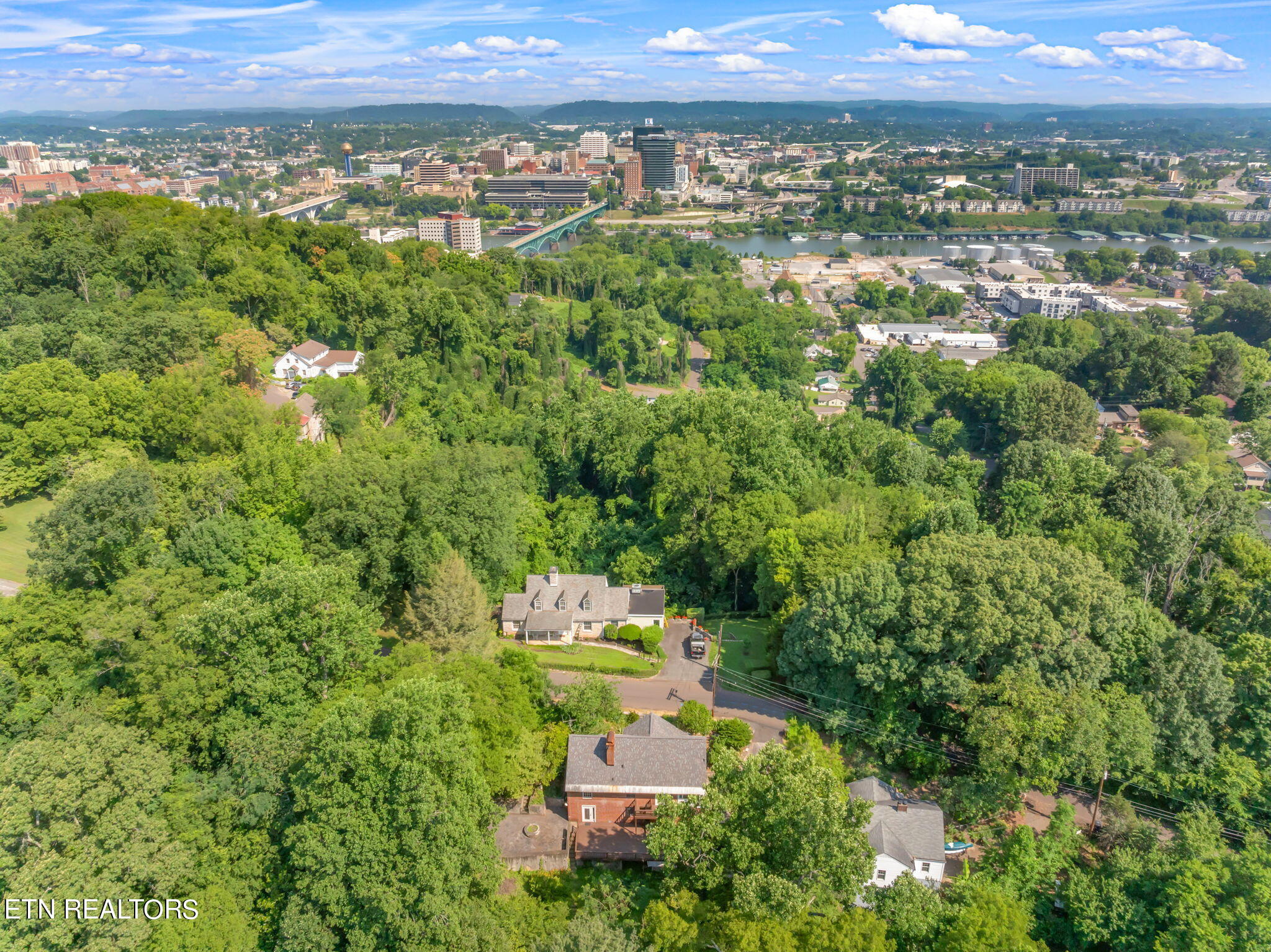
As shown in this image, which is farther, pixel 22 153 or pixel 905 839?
pixel 22 153

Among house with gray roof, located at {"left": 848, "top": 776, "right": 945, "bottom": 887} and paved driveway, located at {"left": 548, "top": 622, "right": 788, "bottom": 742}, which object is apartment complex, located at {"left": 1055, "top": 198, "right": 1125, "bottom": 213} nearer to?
paved driveway, located at {"left": 548, "top": 622, "right": 788, "bottom": 742}

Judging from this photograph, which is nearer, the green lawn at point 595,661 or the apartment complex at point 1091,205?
the green lawn at point 595,661

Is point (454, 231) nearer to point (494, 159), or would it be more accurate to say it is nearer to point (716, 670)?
point (494, 159)

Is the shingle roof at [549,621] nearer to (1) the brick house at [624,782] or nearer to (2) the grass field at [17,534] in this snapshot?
(1) the brick house at [624,782]

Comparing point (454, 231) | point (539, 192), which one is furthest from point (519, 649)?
point (539, 192)

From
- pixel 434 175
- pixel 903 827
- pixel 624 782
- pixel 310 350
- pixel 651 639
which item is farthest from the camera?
pixel 434 175

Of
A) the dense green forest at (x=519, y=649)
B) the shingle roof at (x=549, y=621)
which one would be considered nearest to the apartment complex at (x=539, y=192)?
the dense green forest at (x=519, y=649)
